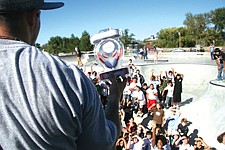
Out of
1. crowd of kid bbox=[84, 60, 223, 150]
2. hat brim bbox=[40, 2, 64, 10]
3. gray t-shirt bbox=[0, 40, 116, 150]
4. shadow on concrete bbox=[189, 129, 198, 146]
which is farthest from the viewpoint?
shadow on concrete bbox=[189, 129, 198, 146]

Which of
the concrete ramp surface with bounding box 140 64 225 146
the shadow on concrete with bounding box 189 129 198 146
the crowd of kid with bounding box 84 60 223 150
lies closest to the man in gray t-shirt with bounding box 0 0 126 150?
the crowd of kid with bounding box 84 60 223 150

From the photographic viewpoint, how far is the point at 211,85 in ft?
35.6

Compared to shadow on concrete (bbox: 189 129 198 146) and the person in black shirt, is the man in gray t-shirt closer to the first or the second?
shadow on concrete (bbox: 189 129 198 146)

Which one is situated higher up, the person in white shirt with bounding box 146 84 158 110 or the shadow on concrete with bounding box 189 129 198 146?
the person in white shirt with bounding box 146 84 158 110

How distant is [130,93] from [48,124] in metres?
10.1

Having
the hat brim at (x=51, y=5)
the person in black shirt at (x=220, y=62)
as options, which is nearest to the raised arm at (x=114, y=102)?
the hat brim at (x=51, y=5)

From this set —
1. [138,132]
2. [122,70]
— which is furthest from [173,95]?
[122,70]

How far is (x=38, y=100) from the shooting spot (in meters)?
0.95

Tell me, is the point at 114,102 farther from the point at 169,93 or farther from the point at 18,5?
the point at 169,93

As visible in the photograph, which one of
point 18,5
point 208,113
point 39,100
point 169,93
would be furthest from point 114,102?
point 169,93

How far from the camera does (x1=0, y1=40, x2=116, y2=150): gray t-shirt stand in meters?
0.95

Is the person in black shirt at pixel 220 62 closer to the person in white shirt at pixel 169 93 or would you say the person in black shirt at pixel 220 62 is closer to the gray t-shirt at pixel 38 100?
the person in white shirt at pixel 169 93

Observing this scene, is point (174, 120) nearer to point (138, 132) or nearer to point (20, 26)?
point (138, 132)

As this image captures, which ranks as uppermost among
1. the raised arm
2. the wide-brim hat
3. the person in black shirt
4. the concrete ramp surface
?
the wide-brim hat
